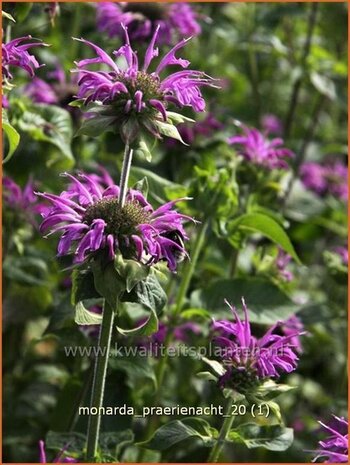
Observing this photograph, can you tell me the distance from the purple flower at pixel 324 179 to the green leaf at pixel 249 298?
1.26 metres

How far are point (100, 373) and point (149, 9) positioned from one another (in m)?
1.29

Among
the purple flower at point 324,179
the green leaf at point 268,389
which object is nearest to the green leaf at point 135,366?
the green leaf at point 268,389

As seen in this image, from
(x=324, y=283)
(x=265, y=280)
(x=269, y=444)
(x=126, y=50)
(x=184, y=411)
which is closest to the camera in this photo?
(x=126, y=50)

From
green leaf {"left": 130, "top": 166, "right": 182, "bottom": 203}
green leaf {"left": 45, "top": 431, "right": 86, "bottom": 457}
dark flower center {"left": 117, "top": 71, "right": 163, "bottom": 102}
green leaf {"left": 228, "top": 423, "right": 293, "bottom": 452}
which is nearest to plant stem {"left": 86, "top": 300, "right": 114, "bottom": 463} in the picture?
green leaf {"left": 45, "top": 431, "right": 86, "bottom": 457}

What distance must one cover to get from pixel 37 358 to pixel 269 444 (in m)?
1.22

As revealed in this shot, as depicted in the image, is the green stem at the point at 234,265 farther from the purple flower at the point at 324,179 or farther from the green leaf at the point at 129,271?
the purple flower at the point at 324,179

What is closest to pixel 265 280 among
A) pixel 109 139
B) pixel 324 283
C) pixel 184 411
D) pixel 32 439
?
pixel 184 411

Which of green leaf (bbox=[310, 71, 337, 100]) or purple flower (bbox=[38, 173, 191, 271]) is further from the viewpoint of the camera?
green leaf (bbox=[310, 71, 337, 100])

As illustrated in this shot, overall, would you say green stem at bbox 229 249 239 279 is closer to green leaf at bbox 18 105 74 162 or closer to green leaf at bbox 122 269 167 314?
green leaf at bbox 18 105 74 162

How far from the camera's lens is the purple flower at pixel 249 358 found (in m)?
1.58

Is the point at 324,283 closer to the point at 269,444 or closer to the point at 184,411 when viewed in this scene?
the point at 184,411

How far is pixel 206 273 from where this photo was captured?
2574 mm

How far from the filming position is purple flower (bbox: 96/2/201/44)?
2.41 meters

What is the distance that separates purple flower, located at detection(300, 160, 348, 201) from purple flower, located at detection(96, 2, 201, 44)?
0.95 meters
